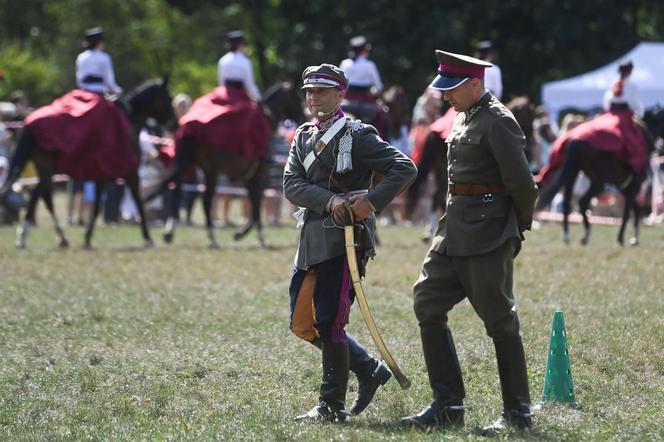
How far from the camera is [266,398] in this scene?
734cm

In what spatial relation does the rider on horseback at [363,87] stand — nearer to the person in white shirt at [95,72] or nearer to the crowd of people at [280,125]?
the crowd of people at [280,125]

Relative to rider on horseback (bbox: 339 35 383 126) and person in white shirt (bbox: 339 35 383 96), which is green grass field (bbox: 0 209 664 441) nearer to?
rider on horseback (bbox: 339 35 383 126)

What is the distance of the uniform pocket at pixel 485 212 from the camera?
21.0ft

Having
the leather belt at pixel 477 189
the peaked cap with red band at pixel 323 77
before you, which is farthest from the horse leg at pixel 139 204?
the leather belt at pixel 477 189

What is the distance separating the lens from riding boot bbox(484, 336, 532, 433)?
21.1ft

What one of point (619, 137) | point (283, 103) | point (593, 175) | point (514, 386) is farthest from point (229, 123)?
point (514, 386)

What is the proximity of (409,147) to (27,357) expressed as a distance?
46.0ft

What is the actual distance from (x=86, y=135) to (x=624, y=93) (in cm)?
713

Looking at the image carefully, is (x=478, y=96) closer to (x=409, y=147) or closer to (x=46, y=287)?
(x=46, y=287)

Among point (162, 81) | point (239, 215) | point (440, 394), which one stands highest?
point (162, 81)

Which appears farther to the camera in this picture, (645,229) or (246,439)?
(645,229)

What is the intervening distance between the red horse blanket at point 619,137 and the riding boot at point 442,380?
35.0 ft

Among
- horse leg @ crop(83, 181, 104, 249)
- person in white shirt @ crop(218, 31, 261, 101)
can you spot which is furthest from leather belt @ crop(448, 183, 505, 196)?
horse leg @ crop(83, 181, 104, 249)

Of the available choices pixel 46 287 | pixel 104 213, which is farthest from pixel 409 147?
pixel 46 287
